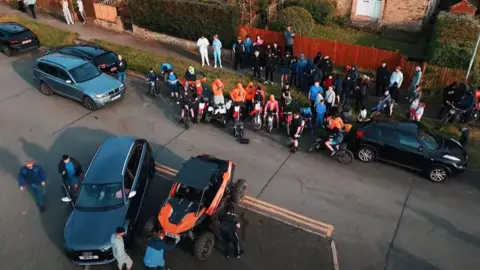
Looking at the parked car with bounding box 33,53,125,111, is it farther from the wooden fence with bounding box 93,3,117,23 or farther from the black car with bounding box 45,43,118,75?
the wooden fence with bounding box 93,3,117,23

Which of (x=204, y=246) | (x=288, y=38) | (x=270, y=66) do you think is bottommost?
(x=204, y=246)

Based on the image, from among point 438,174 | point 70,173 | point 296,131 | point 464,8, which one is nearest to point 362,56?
point 296,131

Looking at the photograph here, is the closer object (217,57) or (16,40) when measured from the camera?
(217,57)

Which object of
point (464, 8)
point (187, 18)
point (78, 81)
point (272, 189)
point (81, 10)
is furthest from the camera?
point (81, 10)

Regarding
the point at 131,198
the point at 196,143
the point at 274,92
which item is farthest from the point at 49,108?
the point at 274,92

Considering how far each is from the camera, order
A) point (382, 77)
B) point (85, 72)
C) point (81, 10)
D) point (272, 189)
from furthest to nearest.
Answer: point (81, 10) → point (85, 72) → point (382, 77) → point (272, 189)

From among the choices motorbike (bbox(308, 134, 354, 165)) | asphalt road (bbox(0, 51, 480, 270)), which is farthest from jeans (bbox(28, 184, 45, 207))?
motorbike (bbox(308, 134, 354, 165))

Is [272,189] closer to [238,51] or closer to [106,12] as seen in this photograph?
[238,51]

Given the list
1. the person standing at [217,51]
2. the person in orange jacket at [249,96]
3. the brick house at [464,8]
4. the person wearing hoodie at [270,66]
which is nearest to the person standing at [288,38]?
the person wearing hoodie at [270,66]
